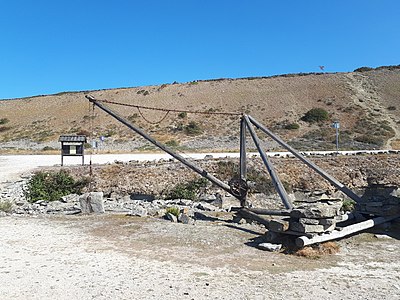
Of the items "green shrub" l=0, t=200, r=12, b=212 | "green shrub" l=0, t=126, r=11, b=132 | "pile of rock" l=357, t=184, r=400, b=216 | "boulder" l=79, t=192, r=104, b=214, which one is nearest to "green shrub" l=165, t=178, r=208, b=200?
"boulder" l=79, t=192, r=104, b=214

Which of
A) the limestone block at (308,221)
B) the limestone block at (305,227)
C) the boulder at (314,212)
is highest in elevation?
the boulder at (314,212)

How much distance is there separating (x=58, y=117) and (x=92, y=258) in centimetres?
6098

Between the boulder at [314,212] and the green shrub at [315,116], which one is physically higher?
the green shrub at [315,116]

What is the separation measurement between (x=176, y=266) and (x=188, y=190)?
10375 millimetres

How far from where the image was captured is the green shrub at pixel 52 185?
54.1 ft

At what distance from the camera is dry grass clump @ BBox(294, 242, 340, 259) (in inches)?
333

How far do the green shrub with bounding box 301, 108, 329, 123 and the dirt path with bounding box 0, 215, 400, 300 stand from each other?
1752 inches

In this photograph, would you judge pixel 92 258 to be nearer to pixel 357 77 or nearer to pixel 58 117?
pixel 58 117

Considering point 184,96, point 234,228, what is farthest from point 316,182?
point 184,96

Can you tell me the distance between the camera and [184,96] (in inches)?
2672

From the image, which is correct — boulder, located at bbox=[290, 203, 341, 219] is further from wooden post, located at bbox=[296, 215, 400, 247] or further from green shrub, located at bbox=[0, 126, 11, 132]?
green shrub, located at bbox=[0, 126, 11, 132]

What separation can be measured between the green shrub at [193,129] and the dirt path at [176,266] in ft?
127

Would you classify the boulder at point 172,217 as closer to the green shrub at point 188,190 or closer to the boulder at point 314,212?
the boulder at point 314,212

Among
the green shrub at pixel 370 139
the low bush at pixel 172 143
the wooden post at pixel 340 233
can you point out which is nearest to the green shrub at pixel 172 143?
the low bush at pixel 172 143
